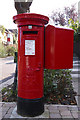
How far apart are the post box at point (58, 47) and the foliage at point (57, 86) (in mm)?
1295

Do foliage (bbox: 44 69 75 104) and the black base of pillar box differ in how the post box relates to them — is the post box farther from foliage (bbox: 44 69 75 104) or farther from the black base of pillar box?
foliage (bbox: 44 69 75 104)

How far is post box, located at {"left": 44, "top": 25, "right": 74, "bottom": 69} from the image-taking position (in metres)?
3.00

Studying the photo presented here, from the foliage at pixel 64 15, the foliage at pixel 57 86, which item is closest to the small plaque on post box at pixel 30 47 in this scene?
the foliage at pixel 57 86

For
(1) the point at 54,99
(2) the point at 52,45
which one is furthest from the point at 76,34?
(2) the point at 52,45

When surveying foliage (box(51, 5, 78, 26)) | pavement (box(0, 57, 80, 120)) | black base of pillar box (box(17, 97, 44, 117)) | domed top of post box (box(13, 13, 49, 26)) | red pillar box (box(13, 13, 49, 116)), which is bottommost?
pavement (box(0, 57, 80, 120))

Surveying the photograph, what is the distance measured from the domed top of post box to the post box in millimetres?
207

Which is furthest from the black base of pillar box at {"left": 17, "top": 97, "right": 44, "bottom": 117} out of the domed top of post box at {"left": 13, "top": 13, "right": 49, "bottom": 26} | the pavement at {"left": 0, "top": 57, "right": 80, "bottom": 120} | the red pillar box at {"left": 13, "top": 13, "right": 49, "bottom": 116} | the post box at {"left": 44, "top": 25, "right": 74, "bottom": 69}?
the domed top of post box at {"left": 13, "top": 13, "right": 49, "bottom": 26}

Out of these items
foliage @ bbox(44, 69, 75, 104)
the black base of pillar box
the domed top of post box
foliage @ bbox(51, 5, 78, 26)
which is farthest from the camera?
foliage @ bbox(51, 5, 78, 26)

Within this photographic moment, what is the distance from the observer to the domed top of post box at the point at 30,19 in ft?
9.59

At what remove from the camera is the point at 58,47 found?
3.01 m

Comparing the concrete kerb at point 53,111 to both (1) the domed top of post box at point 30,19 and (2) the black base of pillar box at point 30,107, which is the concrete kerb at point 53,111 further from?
(1) the domed top of post box at point 30,19

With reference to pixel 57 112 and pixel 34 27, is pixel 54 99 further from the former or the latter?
pixel 34 27

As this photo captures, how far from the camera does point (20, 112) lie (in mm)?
3232

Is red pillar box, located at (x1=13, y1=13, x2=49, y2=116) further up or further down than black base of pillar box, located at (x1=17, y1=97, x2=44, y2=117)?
further up
